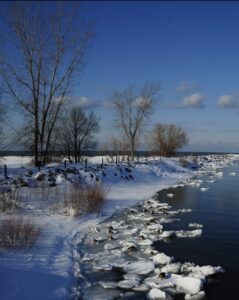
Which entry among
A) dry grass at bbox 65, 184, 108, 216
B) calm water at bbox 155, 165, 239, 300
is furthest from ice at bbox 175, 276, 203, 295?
dry grass at bbox 65, 184, 108, 216

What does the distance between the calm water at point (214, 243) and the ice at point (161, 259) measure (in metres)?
0.29

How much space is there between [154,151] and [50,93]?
3603 cm

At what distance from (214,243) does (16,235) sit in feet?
15.9

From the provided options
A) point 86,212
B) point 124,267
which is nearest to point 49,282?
point 124,267

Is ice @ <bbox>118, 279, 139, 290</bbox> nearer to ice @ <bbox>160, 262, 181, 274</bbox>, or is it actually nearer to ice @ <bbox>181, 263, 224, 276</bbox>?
ice @ <bbox>160, 262, 181, 274</bbox>

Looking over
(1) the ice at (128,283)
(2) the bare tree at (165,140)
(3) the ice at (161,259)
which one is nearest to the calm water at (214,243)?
(3) the ice at (161,259)

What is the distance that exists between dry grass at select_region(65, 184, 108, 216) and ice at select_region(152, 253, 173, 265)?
488 centimetres

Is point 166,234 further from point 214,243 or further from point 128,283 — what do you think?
point 128,283

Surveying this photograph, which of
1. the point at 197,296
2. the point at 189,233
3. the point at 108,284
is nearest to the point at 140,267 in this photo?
the point at 108,284

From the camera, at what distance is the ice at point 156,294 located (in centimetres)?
610

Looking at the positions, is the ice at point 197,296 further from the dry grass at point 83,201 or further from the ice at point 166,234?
the dry grass at point 83,201

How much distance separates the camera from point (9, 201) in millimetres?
12062

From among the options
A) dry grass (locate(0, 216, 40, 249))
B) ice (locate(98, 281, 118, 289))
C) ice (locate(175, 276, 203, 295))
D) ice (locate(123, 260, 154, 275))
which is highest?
dry grass (locate(0, 216, 40, 249))

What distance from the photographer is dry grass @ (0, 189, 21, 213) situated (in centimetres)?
1166
